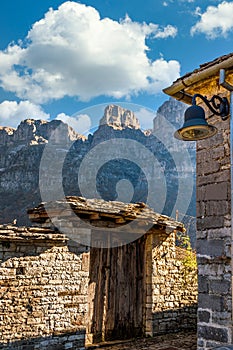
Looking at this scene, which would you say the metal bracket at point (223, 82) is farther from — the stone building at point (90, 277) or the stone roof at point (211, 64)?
the stone building at point (90, 277)

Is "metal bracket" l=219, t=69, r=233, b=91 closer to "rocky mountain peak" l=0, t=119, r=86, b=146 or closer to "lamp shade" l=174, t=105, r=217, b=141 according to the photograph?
"lamp shade" l=174, t=105, r=217, b=141

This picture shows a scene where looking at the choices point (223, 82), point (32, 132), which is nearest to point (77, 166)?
point (32, 132)

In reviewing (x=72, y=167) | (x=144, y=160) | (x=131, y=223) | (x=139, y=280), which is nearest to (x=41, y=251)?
(x=131, y=223)

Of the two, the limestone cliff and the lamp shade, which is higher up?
the limestone cliff

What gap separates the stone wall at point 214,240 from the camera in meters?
3.96

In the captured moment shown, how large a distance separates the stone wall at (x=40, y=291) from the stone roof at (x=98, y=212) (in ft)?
1.58

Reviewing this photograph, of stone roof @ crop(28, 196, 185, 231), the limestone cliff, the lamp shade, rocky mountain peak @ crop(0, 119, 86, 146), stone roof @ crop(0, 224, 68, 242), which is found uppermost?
rocky mountain peak @ crop(0, 119, 86, 146)

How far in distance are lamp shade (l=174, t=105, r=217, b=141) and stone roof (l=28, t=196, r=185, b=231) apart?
3.61 meters

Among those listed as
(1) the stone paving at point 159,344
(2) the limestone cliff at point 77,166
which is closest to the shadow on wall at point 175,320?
(1) the stone paving at point 159,344

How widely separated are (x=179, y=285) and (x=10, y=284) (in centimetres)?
422

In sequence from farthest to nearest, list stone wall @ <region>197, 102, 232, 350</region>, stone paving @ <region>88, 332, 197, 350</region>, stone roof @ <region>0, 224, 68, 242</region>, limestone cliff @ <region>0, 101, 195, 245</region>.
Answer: limestone cliff @ <region>0, 101, 195, 245</region>, stone paving @ <region>88, 332, 197, 350</region>, stone roof @ <region>0, 224, 68, 242</region>, stone wall @ <region>197, 102, 232, 350</region>

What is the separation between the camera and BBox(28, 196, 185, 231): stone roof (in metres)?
6.75

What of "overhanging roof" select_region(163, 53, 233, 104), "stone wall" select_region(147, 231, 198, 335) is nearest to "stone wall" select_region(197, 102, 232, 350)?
"overhanging roof" select_region(163, 53, 233, 104)

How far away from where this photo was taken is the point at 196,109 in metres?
3.36
